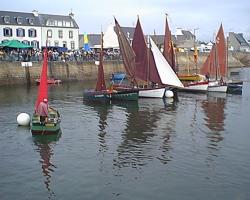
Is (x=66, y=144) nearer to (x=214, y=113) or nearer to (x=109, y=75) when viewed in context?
(x=214, y=113)

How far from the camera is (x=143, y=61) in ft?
161

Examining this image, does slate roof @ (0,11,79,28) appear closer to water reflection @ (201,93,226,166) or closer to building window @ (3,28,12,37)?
building window @ (3,28,12,37)

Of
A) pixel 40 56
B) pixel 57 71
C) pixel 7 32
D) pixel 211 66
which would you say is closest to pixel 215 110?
pixel 211 66

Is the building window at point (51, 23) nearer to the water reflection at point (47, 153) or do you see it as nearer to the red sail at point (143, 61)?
the red sail at point (143, 61)

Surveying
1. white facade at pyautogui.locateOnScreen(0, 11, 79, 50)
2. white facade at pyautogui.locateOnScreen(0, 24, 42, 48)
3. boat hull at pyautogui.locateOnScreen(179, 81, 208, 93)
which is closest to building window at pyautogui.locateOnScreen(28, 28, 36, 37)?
white facade at pyautogui.locateOnScreen(0, 11, 79, 50)

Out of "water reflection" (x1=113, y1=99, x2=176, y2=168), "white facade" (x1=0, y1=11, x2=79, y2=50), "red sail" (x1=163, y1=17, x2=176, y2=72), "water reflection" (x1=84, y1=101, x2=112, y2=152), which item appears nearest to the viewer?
"water reflection" (x1=113, y1=99, x2=176, y2=168)

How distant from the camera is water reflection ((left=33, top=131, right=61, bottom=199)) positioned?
20109 mm

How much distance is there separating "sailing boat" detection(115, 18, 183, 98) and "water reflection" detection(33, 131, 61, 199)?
20113 millimetres

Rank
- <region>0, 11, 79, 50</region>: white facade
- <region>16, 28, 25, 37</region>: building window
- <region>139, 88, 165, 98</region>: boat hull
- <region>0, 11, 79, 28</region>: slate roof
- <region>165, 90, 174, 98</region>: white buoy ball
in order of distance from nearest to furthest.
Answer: <region>139, 88, 165, 98</region>: boat hull
<region>165, 90, 174, 98</region>: white buoy ball
<region>0, 11, 79, 50</region>: white facade
<region>0, 11, 79, 28</region>: slate roof
<region>16, 28, 25, 37</region>: building window

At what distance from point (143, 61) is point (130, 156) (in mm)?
25636

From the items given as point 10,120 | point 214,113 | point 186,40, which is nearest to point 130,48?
point 214,113

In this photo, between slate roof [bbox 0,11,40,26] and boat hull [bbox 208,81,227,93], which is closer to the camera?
boat hull [bbox 208,81,227,93]

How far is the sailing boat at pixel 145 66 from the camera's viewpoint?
4831cm

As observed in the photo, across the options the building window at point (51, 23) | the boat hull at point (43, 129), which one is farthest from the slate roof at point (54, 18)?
the boat hull at point (43, 129)
